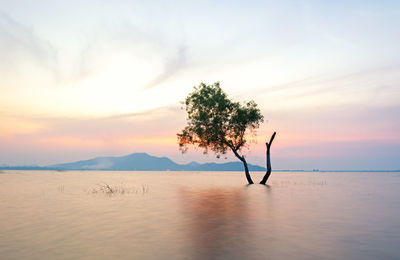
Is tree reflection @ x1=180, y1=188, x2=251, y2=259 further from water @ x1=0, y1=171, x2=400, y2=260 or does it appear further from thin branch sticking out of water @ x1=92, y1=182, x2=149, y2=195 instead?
thin branch sticking out of water @ x1=92, y1=182, x2=149, y2=195

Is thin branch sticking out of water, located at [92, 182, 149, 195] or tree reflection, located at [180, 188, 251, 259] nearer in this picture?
tree reflection, located at [180, 188, 251, 259]

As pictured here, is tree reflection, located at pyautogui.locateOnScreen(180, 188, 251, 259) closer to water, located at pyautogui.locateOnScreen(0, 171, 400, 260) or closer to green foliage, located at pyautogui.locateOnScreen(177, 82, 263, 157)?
water, located at pyautogui.locateOnScreen(0, 171, 400, 260)

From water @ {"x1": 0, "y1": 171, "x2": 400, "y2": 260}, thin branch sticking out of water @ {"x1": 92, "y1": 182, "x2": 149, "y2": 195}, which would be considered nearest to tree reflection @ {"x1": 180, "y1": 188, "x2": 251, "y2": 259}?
water @ {"x1": 0, "y1": 171, "x2": 400, "y2": 260}

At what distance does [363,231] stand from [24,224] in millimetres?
21259

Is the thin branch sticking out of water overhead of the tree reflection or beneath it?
overhead

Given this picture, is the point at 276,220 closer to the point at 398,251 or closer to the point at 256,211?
the point at 256,211

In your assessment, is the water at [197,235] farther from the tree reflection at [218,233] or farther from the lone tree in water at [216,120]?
the lone tree in water at [216,120]

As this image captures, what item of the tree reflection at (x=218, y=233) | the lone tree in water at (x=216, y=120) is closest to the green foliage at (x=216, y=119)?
the lone tree in water at (x=216, y=120)

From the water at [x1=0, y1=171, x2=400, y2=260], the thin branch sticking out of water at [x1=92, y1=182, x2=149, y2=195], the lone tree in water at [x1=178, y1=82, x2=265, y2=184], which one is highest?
the lone tree in water at [x1=178, y1=82, x2=265, y2=184]

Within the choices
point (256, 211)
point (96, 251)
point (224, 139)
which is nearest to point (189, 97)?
point (224, 139)

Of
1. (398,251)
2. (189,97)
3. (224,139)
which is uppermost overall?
(189,97)

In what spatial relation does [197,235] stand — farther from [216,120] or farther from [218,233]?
[216,120]

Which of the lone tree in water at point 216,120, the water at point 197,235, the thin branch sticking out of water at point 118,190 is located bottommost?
the water at point 197,235

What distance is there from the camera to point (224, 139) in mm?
58594
